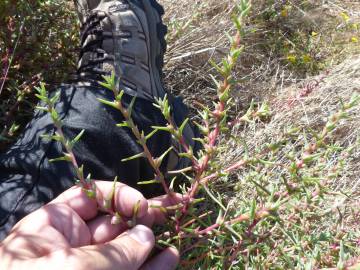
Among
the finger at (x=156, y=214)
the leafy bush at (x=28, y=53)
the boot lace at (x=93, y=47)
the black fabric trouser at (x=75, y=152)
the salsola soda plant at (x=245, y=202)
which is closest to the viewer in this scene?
the salsola soda plant at (x=245, y=202)

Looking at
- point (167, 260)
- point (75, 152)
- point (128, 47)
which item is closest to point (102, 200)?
point (167, 260)

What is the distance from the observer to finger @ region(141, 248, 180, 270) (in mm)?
1073

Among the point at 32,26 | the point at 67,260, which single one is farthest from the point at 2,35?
the point at 67,260

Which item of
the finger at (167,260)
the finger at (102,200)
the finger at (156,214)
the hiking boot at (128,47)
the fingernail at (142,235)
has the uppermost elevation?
the hiking boot at (128,47)

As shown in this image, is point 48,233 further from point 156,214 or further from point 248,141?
point 248,141

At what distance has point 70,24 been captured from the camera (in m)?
1.87

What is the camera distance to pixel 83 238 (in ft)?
3.52

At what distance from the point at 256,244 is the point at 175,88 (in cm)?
107

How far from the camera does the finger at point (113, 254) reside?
88 cm

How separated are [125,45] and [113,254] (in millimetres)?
948

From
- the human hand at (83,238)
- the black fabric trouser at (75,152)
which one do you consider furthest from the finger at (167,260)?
the black fabric trouser at (75,152)

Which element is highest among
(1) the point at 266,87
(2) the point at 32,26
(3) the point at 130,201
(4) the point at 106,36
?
(2) the point at 32,26

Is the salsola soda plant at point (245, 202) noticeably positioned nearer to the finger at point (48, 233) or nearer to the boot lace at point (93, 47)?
the finger at point (48, 233)

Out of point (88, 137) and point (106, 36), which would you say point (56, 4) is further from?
point (88, 137)
